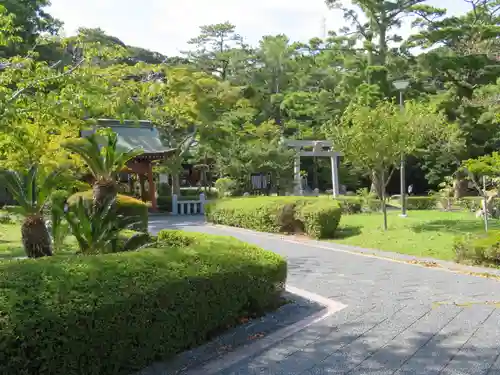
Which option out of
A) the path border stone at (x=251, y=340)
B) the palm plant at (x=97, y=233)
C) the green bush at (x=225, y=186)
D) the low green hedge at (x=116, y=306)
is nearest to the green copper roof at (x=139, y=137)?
the green bush at (x=225, y=186)

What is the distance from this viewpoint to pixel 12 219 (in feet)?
57.8

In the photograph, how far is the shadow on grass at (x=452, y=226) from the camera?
12.7m

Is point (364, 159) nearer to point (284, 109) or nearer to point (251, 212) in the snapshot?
point (251, 212)

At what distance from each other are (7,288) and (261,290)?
8.74ft

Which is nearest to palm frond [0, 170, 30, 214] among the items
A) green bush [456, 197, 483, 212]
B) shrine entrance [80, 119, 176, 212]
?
shrine entrance [80, 119, 176, 212]

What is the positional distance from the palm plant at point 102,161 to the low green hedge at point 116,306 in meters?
4.58

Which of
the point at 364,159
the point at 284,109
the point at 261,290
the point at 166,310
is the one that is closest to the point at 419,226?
the point at 364,159

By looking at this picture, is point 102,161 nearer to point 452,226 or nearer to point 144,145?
point 452,226

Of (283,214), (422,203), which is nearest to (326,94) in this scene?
(422,203)

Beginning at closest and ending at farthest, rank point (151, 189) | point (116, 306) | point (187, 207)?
point (116, 306) → point (187, 207) → point (151, 189)

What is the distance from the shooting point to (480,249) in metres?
8.55

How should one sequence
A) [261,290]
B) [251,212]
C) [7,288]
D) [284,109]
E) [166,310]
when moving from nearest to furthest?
1. [7,288]
2. [166,310]
3. [261,290]
4. [251,212]
5. [284,109]

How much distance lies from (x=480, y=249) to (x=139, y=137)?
1808 cm

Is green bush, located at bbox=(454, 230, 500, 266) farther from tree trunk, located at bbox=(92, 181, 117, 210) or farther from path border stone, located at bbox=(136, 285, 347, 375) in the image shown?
tree trunk, located at bbox=(92, 181, 117, 210)
